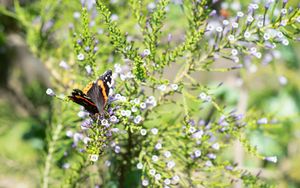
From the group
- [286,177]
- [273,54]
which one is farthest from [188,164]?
[286,177]

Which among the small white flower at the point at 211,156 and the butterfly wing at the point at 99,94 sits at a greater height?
the butterfly wing at the point at 99,94

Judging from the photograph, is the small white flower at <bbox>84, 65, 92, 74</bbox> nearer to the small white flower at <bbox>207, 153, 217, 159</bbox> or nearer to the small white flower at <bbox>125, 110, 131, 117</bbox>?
the small white flower at <bbox>125, 110, 131, 117</bbox>

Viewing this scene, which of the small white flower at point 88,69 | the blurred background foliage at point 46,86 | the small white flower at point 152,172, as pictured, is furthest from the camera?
the blurred background foliage at point 46,86

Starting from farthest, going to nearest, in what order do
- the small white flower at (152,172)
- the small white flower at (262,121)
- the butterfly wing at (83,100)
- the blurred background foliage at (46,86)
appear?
1. the blurred background foliage at (46,86)
2. the small white flower at (262,121)
3. the small white flower at (152,172)
4. the butterfly wing at (83,100)

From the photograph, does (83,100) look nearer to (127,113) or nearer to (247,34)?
(127,113)

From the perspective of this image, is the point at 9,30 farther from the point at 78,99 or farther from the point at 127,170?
the point at 78,99

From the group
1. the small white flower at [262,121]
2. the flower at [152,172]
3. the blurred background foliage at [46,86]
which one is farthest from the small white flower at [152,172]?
the blurred background foliage at [46,86]

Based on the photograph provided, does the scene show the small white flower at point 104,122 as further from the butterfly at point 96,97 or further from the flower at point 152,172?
the flower at point 152,172
